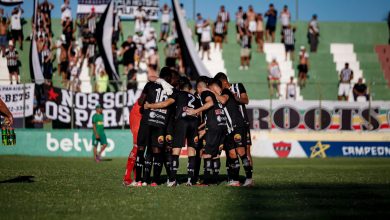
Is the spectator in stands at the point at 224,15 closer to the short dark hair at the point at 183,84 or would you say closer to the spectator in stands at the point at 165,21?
the spectator in stands at the point at 165,21

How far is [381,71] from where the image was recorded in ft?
142

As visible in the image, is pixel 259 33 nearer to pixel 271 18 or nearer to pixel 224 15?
pixel 271 18

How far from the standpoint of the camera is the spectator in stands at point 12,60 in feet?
120

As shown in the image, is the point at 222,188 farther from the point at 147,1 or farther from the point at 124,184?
the point at 147,1

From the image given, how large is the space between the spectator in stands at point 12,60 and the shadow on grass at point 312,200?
21412 millimetres

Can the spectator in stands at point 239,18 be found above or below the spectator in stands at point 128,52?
above

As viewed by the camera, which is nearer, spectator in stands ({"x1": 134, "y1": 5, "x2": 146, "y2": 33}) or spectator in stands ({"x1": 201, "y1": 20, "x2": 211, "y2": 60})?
spectator in stands ({"x1": 134, "y1": 5, "x2": 146, "y2": 33})

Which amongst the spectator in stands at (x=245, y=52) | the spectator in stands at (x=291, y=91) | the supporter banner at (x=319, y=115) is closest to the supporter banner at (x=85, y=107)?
the supporter banner at (x=319, y=115)

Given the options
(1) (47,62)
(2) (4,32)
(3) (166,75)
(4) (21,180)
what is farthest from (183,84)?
(2) (4,32)

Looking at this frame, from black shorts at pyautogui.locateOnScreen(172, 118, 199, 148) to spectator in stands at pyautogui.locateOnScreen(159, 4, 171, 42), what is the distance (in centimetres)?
2571

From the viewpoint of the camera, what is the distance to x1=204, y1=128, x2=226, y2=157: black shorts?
55.4ft

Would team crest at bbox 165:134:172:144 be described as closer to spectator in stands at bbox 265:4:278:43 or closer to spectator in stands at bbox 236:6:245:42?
spectator in stands at bbox 236:6:245:42

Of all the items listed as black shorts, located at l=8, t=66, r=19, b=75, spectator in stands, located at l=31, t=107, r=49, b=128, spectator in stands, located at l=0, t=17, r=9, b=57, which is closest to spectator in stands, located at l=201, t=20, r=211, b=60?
spectator in stands, located at l=0, t=17, r=9, b=57

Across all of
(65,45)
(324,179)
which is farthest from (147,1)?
(324,179)
